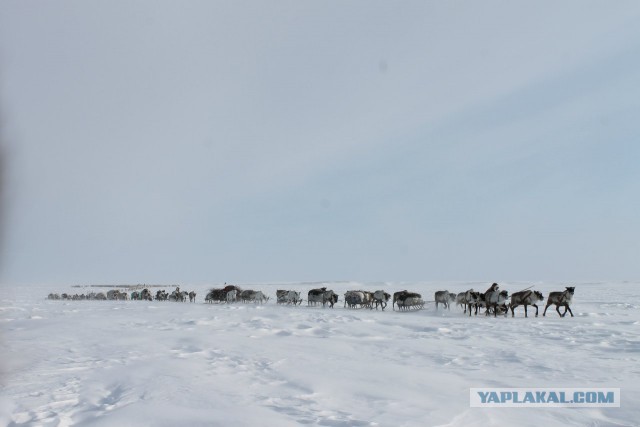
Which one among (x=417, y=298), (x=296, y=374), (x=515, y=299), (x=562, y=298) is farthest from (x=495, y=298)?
(x=296, y=374)

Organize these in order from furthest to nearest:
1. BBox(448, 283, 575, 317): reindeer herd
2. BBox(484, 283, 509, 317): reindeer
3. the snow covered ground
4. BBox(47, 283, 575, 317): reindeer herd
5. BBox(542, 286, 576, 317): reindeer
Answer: BBox(484, 283, 509, 317): reindeer
BBox(47, 283, 575, 317): reindeer herd
BBox(448, 283, 575, 317): reindeer herd
BBox(542, 286, 576, 317): reindeer
the snow covered ground

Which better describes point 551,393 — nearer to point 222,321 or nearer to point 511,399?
point 511,399

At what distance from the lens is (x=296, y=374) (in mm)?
7121

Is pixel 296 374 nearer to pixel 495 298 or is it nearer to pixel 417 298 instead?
pixel 495 298

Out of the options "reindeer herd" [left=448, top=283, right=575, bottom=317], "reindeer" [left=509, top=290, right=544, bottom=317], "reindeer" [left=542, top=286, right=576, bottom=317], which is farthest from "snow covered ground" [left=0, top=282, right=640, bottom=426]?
"reindeer" [left=509, top=290, right=544, bottom=317]

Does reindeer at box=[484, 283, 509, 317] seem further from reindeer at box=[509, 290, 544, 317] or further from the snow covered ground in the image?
the snow covered ground

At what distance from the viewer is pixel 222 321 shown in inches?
626

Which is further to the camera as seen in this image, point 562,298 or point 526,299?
point 526,299

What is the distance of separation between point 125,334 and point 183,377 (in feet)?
20.7

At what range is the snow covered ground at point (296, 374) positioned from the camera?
499cm

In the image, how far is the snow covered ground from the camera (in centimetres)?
499

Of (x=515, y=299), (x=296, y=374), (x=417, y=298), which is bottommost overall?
(x=296, y=374)

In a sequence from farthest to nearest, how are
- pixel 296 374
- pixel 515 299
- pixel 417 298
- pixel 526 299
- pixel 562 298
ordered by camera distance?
1. pixel 417 298
2. pixel 515 299
3. pixel 526 299
4. pixel 562 298
5. pixel 296 374

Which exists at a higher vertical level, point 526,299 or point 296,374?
point 526,299
